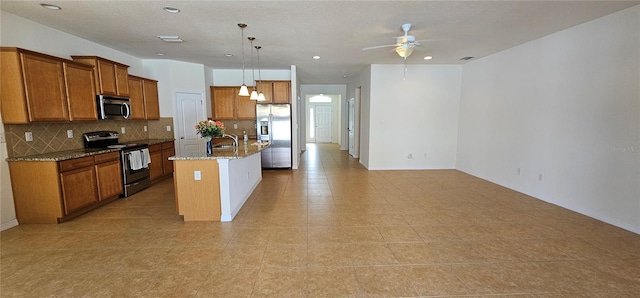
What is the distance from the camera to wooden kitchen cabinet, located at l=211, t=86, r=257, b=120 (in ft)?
21.8

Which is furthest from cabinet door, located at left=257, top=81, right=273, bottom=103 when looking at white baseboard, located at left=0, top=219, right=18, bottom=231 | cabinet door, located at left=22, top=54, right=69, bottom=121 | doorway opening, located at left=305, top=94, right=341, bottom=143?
doorway opening, located at left=305, top=94, right=341, bottom=143

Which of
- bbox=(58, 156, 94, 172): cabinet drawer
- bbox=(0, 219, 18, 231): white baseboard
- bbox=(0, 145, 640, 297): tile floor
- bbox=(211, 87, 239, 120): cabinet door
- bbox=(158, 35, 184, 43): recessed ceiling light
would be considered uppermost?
bbox=(158, 35, 184, 43): recessed ceiling light

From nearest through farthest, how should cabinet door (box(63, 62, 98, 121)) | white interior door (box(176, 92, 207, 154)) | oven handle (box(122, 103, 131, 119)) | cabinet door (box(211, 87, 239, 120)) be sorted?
cabinet door (box(63, 62, 98, 121))
oven handle (box(122, 103, 131, 119))
white interior door (box(176, 92, 207, 154))
cabinet door (box(211, 87, 239, 120))

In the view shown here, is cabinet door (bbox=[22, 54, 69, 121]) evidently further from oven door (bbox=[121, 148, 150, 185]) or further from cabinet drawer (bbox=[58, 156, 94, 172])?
oven door (bbox=[121, 148, 150, 185])

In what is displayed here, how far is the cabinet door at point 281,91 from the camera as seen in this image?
6613mm

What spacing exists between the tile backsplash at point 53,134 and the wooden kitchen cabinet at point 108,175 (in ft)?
1.92

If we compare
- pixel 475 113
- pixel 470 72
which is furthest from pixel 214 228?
pixel 470 72

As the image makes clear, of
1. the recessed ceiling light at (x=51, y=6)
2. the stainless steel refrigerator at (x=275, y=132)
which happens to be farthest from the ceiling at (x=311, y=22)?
the stainless steel refrigerator at (x=275, y=132)

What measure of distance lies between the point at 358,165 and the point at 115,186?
5240 millimetres

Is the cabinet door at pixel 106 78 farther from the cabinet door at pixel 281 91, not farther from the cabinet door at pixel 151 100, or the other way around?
the cabinet door at pixel 281 91

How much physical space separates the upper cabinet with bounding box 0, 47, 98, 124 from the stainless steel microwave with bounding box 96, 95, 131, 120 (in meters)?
0.25

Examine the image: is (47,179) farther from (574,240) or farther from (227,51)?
(574,240)

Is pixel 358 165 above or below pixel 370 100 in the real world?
below

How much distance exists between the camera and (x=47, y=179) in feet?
10.3
